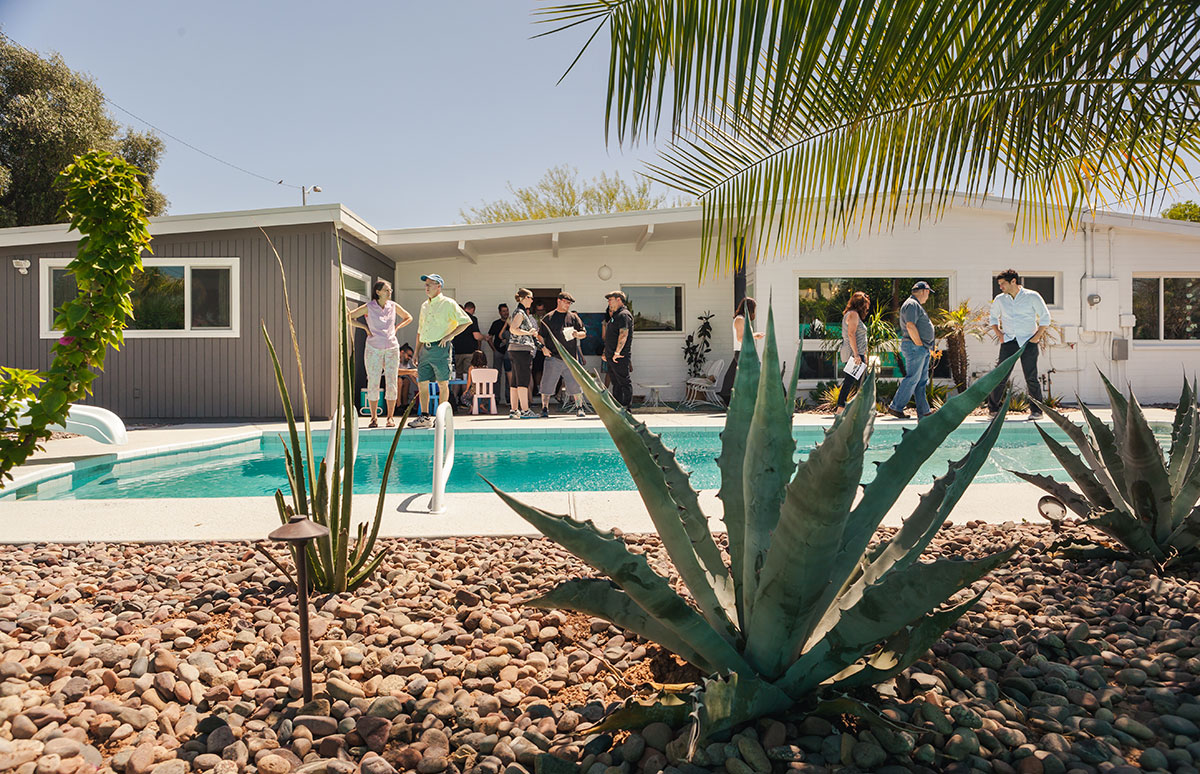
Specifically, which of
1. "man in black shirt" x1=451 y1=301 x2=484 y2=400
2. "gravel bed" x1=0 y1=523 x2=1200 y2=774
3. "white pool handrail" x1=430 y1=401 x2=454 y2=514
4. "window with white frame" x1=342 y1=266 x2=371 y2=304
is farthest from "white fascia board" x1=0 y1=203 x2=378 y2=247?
"gravel bed" x1=0 y1=523 x2=1200 y2=774

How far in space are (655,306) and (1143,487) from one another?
10.8m

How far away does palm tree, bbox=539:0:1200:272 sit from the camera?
1432mm

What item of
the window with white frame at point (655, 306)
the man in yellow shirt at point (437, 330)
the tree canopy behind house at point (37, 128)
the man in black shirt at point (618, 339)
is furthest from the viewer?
the tree canopy behind house at point (37, 128)

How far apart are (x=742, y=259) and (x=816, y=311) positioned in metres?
10.2

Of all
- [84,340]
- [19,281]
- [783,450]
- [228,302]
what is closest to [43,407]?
[84,340]

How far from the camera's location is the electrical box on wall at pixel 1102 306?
37.9ft

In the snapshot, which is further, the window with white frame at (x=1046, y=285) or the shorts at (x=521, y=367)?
the window with white frame at (x=1046, y=285)

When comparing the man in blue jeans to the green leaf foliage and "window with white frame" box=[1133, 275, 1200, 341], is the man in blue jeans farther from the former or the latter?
the green leaf foliage

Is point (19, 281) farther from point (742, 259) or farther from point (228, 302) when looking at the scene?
point (742, 259)

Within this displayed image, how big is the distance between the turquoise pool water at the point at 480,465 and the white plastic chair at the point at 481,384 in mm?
2256

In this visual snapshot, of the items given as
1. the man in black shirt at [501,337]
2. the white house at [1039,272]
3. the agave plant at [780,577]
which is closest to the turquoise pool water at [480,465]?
the agave plant at [780,577]

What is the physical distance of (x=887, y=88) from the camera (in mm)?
1833

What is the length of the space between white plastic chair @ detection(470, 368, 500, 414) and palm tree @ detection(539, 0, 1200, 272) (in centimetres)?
829

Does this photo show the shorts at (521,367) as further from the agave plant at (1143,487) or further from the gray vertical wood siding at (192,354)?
the agave plant at (1143,487)
